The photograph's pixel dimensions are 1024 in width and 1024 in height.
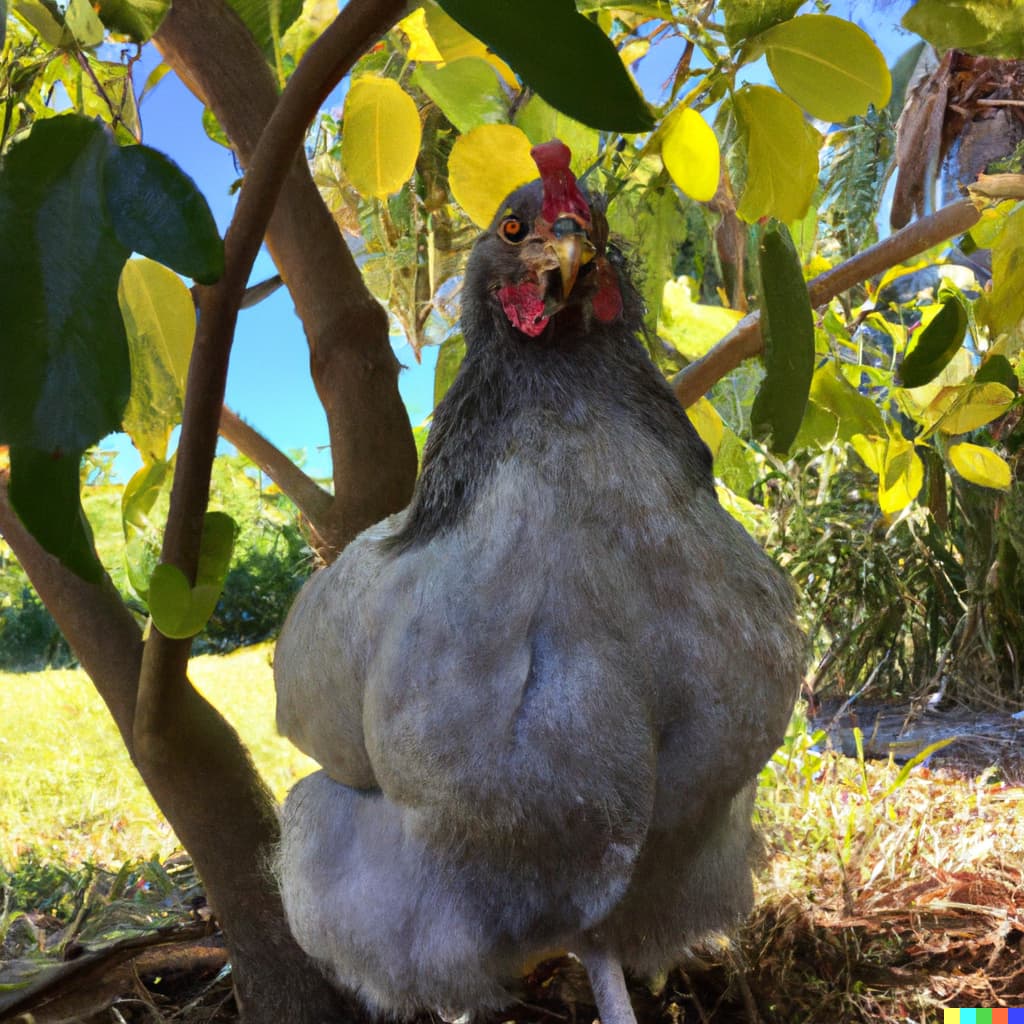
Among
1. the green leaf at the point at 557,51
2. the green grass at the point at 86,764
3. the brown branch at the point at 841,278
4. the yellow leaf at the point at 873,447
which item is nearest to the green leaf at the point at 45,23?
the green leaf at the point at 557,51

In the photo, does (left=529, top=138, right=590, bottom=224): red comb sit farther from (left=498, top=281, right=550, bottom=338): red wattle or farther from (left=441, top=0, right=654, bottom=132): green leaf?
(left=441, top=0, right=654, bottom=132): green leaf

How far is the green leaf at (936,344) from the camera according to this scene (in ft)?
2.90

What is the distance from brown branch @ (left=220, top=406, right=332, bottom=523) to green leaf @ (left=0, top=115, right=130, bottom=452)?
Result: 2.52 ft

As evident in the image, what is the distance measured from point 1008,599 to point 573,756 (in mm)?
2402

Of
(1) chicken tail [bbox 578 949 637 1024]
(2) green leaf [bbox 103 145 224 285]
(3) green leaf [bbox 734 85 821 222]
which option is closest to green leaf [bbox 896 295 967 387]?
(3) green leaf [bbox 734 85 821 222]

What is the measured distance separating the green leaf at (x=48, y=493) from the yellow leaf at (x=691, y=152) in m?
0.53

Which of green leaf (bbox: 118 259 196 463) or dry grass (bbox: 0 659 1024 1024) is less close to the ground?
green leaf (bbox: 118 259 196 463)

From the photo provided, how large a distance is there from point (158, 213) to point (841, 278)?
2.82ft

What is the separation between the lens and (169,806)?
105cm

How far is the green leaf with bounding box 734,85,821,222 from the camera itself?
711 mm

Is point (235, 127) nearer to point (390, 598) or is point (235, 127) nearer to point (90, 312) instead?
point (390, 598)

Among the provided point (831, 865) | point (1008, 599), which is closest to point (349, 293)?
point (831, 865)

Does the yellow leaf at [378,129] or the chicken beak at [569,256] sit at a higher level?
the yellow leaf at [378,129]

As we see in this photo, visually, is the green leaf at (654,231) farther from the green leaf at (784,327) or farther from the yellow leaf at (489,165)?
the green leaf at (784,327)
